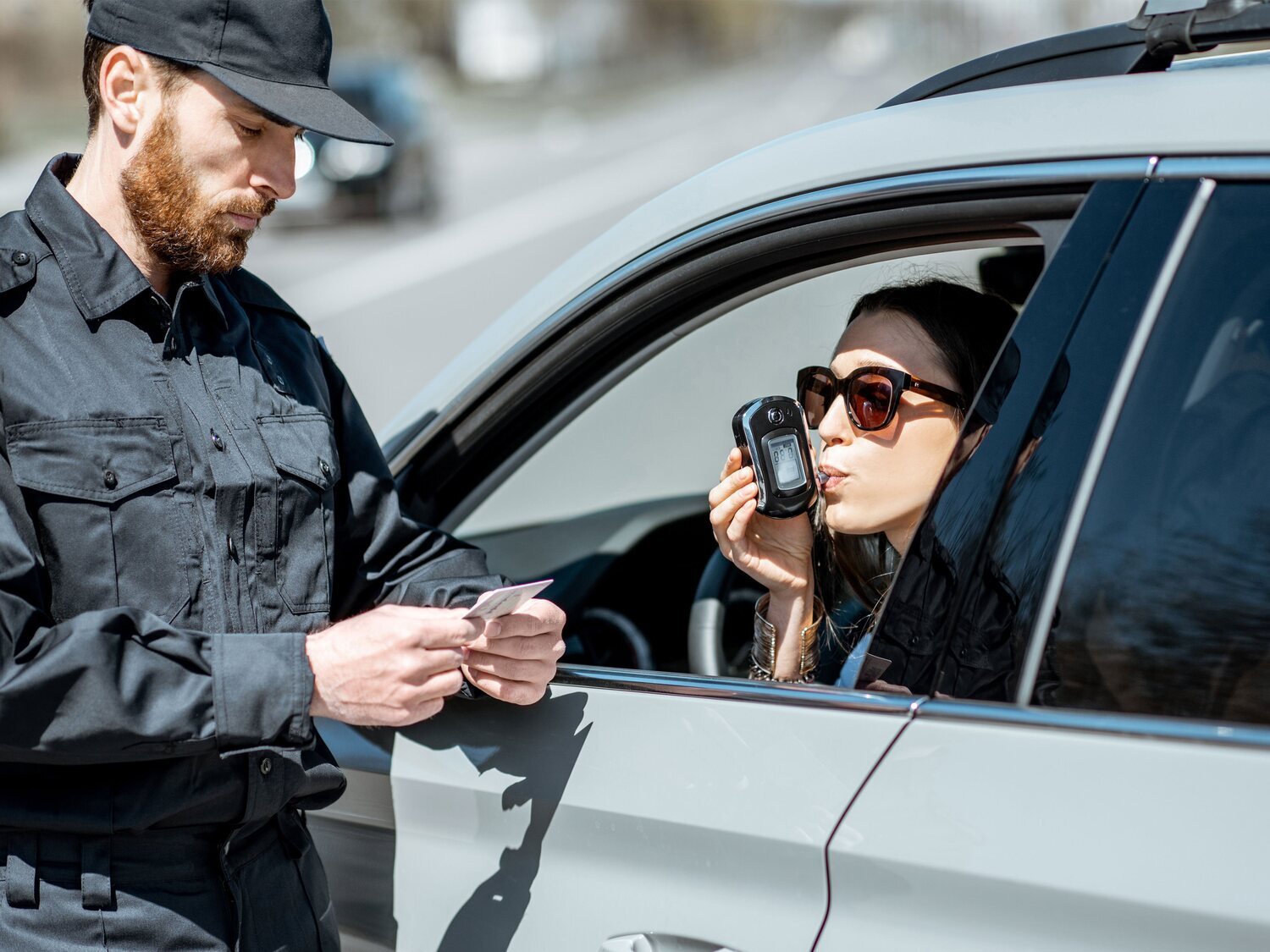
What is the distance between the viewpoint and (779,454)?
6.05ft

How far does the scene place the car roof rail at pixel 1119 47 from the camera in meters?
1.57

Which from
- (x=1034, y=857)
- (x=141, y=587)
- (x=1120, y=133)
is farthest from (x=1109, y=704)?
(x=141, y=587)

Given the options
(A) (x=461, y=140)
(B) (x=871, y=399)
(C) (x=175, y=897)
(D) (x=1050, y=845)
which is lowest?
(C) (x=175, y=897)

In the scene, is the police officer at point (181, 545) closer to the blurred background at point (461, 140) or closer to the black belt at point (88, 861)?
the black belt at point (88, 861)

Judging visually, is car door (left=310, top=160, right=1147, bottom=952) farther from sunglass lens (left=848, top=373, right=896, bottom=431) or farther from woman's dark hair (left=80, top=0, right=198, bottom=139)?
woman's dark hair (left=80, top=0, right=198, bottom=139)

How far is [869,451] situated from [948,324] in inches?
8.4

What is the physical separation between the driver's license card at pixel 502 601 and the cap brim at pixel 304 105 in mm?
669

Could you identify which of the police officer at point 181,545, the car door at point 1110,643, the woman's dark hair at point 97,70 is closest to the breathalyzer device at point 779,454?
the police officer at point 181,545

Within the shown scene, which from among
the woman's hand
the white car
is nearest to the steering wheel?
the woman's hand

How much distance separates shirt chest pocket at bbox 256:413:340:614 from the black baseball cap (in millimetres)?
403

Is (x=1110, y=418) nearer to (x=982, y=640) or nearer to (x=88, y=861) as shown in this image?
(x=982, y=640)

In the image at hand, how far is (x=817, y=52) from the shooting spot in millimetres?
102062

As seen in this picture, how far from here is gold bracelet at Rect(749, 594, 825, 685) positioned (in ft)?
6.44

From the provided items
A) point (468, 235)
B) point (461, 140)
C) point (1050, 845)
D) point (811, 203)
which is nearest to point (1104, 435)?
point (1050, 845)
